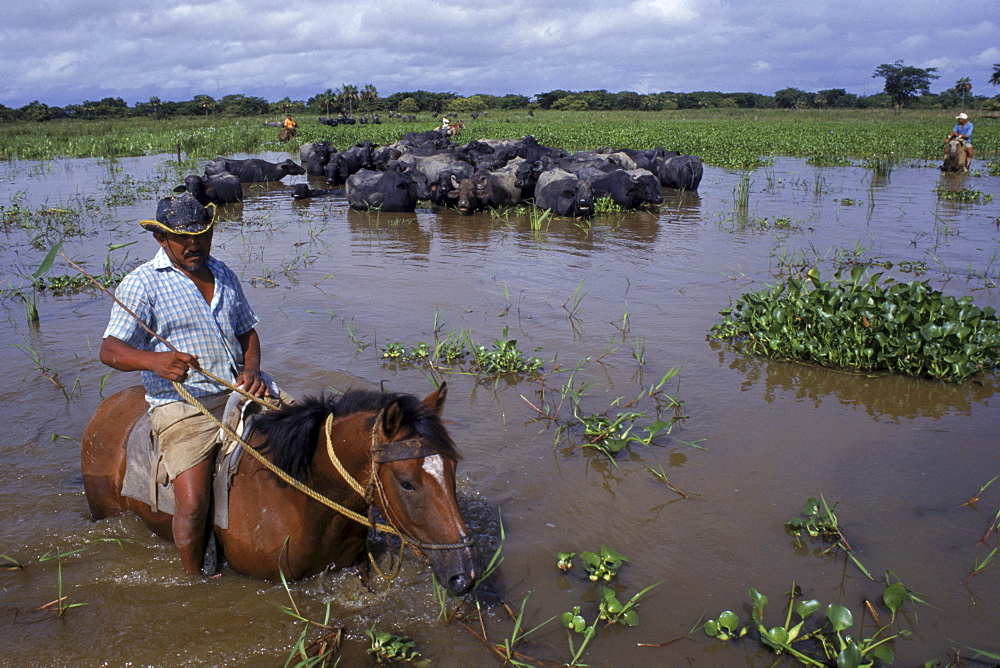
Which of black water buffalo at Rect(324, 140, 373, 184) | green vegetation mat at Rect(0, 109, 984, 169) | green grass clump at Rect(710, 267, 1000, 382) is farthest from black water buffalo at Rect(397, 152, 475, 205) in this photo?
green grass clump at Rect(710, 267, 1000, 382)

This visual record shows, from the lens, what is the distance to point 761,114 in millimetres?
53031

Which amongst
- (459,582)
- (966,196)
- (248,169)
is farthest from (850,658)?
(248,169)

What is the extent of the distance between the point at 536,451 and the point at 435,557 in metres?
2.24

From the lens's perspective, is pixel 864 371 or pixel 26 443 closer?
pixel 26 443

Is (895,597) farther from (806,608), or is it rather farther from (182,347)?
(182,347)

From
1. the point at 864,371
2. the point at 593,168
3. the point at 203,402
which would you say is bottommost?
the point at 864,371

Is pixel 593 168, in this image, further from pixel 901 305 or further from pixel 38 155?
pixel 38 155

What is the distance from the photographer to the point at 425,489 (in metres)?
2.45

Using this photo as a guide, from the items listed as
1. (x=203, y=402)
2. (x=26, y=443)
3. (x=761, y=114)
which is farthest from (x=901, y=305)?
(x=761, y=114)

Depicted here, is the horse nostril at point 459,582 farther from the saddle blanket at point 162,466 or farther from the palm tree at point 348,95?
the palm tree at point 348,95

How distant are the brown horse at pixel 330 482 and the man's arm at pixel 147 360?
1.28 ft

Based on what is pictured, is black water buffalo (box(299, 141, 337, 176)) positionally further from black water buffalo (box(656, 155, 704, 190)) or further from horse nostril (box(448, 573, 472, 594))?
horse nostril (box(448, 573, 472, 594))

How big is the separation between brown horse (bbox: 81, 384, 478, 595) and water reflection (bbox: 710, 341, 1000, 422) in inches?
139

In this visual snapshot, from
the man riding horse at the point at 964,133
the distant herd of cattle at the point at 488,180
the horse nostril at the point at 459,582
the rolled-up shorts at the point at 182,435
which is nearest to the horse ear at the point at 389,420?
the horse nostril at the point at 459,582
